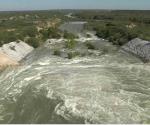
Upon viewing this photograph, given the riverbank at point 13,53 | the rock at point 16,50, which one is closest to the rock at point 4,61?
the riverbank at point 13,53

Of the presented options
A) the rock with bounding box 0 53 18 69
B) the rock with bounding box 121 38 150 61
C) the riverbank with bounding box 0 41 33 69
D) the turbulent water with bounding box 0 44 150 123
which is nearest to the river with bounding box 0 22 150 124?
the turbulent water with bounding box 0 44 150 123

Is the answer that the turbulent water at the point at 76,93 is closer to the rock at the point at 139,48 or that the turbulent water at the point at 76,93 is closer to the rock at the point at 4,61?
the rock at the point at 4,61

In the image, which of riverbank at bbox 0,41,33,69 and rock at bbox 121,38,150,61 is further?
rock at bbox 121,38,150,61

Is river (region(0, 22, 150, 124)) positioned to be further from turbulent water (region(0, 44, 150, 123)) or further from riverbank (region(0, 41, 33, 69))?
riverbank (region(0, 41, 33, 69))

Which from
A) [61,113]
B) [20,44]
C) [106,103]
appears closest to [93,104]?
[106,103]

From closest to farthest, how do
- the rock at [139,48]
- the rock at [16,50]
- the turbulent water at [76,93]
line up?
the turbulent water at [76,93] < the rock at [139,48] < the rock at [16,50]

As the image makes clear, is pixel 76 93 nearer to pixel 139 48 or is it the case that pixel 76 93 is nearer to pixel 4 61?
pixel 4 61
